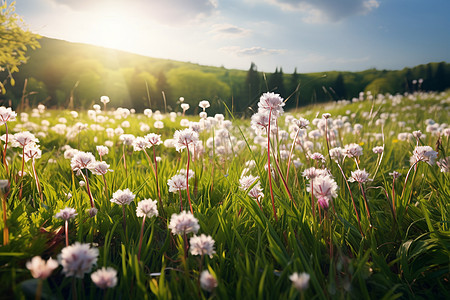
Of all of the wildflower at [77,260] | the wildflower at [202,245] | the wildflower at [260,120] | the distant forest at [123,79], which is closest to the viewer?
the wildflower at [77,260]

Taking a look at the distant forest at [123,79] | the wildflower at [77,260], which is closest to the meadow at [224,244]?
the wildflower at [77,260]

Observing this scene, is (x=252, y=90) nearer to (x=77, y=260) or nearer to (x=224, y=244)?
(x=224, y=244)

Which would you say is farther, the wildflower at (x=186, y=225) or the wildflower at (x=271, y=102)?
the wildflower at (x=271, y=102)

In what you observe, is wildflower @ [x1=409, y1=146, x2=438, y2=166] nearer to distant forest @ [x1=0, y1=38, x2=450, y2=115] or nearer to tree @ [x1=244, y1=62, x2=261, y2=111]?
tree @ [x1=244, y1=62, x2=261, y2=111]

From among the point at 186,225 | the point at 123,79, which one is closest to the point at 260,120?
the point at 186,225

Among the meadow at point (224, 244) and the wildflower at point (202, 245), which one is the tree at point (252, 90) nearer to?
the meadow at point (224, 244)

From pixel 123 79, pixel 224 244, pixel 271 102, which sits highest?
pixel 123 79

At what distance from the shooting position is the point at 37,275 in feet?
2.91

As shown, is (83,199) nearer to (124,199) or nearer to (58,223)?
(58,223)

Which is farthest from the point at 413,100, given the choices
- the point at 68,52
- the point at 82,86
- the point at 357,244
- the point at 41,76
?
the point at 68,52

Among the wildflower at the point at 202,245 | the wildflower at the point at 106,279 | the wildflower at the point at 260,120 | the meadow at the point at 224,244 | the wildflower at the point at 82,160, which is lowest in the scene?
the meadow at the point at 224,244

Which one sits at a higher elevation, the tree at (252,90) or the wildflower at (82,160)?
the tree at (252,90)

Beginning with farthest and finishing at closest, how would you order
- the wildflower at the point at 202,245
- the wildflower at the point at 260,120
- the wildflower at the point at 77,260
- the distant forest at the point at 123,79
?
1. the distant forest at the point at 123,79
2. the wildflower at the point at 260,120
3. the wildflower at the point at 202,245
4. the wildflower at the point at 77,260

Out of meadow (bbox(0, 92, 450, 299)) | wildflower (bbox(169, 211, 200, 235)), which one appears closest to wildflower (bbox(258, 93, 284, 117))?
meadow (bbox(0, 92, 450, 299))
